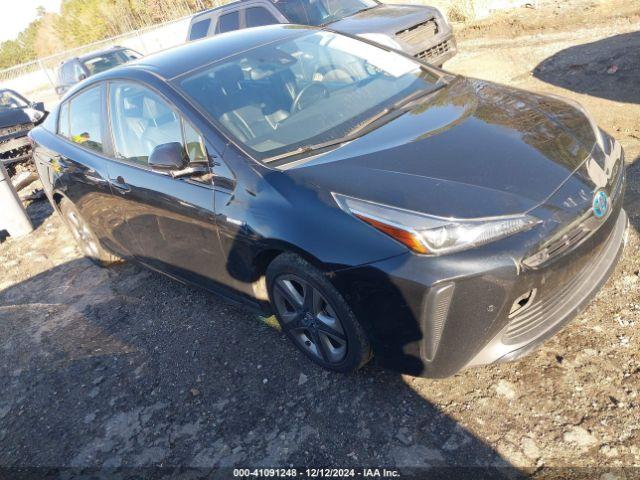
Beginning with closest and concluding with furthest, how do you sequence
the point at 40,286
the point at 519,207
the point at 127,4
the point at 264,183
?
the point at 519,207 < the point at 264,183 < the point at 40,286 < the point at 127,4

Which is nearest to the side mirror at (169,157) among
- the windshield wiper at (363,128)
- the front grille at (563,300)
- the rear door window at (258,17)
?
the windshield wiper at (363,128)

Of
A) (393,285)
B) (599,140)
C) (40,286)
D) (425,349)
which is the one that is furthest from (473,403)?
(40,286)

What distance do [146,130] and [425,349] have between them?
2.31 m

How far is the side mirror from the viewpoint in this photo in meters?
2.83

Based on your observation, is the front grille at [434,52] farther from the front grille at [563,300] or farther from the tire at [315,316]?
the tire at [315,316]

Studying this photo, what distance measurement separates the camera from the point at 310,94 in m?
3.16

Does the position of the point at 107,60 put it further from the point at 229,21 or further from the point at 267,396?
the point at 267,396

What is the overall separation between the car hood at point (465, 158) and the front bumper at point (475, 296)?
0.16 meters

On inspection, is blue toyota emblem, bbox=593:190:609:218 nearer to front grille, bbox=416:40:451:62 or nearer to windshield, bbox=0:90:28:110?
front grille, bbox=416:40:451:62

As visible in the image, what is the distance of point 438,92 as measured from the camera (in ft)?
10.7

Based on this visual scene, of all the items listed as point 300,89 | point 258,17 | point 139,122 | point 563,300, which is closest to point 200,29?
point 258,17

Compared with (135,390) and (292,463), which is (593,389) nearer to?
(292,463)

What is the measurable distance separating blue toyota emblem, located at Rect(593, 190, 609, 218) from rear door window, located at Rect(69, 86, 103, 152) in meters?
3.30

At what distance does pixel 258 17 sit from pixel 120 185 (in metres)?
5.93
